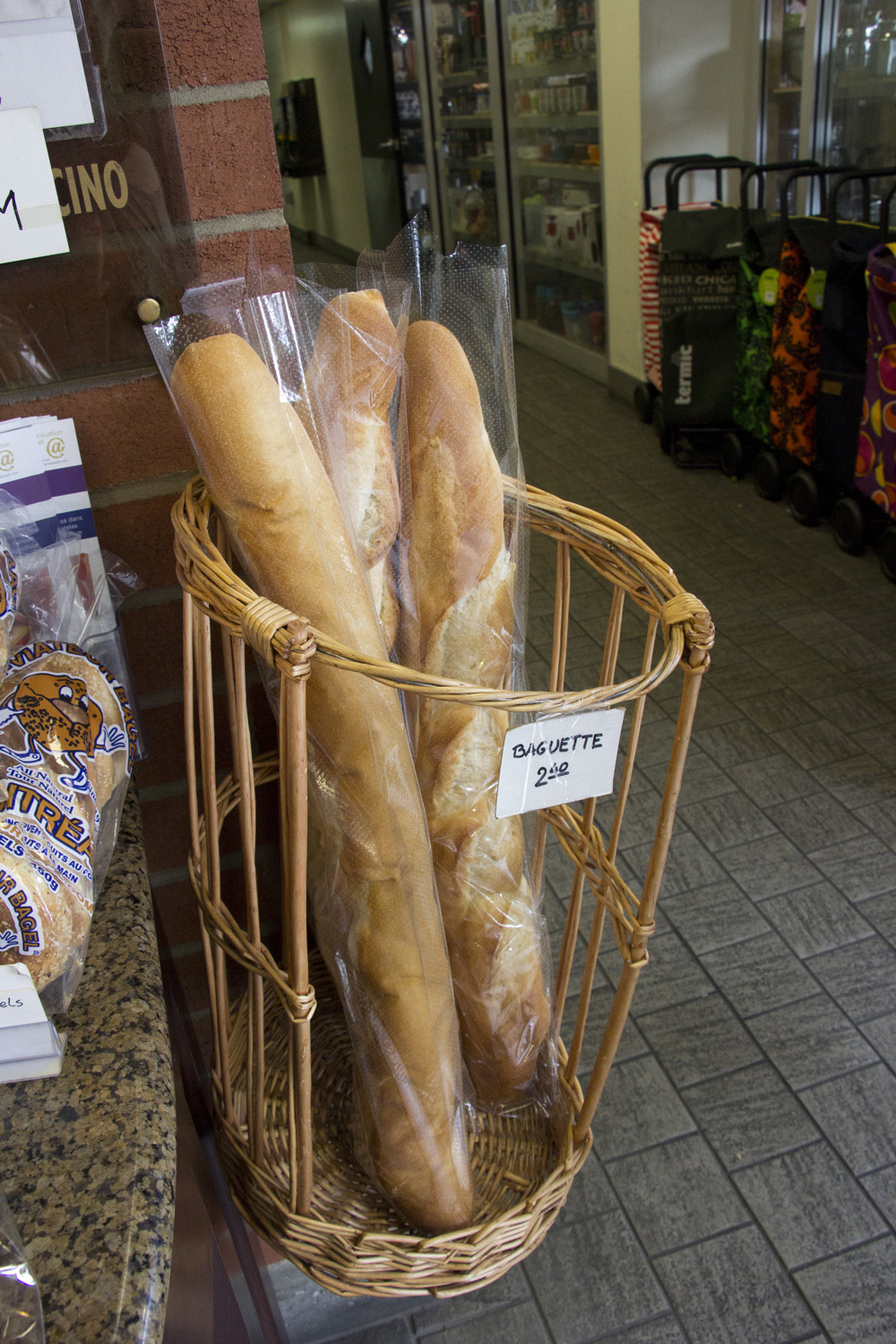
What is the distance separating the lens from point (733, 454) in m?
3.62

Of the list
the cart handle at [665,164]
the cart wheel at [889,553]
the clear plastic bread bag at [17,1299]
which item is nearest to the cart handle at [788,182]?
the cart handle at [665,164]

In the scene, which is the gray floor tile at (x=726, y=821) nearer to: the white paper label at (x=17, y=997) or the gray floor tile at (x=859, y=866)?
the gray floor tile at (x=859, y=866)

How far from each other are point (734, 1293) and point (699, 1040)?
1.27 feet

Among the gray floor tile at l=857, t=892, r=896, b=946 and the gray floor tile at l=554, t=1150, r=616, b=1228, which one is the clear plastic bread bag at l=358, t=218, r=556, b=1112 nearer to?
the gray floor tile at l=554, t=1150, r=616, b=1228

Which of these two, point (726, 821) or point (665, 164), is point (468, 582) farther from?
point (665, 164)

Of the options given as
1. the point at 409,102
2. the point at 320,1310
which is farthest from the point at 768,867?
the point at 409,102

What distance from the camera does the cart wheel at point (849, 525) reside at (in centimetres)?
295

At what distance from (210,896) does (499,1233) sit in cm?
36

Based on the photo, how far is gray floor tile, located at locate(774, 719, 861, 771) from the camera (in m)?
2.17

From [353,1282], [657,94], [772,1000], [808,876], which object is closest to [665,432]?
[657,94]

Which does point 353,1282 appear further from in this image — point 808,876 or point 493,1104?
point 808,876

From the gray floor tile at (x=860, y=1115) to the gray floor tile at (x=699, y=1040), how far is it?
116 millimetres

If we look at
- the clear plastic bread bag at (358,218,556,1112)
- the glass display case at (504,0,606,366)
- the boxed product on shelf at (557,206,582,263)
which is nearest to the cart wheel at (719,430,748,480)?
the glass display case at (504,0,606,366)

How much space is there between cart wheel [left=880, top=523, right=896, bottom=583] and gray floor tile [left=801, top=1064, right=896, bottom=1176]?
1712 mm
